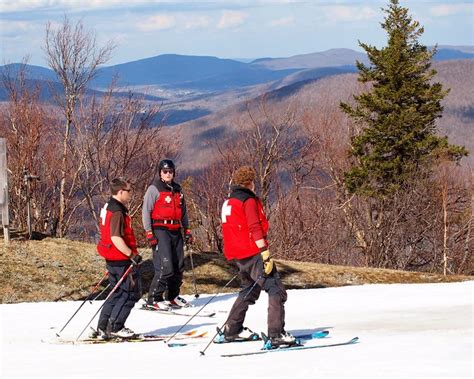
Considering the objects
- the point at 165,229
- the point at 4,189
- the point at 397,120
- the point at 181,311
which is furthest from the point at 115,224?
the point at 397,120

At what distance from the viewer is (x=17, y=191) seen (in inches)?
1062

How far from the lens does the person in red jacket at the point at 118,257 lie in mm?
8453

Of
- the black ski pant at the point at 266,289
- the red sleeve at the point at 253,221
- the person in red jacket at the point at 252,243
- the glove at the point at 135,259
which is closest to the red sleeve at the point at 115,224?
the glove at the point at 135,259

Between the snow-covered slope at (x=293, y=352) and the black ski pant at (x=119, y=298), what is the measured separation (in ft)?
0.84

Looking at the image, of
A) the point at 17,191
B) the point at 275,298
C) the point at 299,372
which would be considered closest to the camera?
the point at 299,372

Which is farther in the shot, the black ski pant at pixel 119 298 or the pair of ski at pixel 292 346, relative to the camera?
the black ski pant at pixel 119 298

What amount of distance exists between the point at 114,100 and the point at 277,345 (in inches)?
947

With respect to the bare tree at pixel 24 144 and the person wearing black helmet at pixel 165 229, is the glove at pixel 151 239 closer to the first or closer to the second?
the person wearing black helmet at pixel 165 229

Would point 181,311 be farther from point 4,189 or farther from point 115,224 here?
point 4,189

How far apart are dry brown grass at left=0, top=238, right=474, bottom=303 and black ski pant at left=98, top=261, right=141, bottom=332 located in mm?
4423

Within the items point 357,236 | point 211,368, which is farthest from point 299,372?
point 357,236

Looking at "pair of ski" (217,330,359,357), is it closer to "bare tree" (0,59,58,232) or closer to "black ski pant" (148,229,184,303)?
"black ski pant" (148,229,184,303)

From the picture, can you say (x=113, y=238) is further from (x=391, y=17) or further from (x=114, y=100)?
(x=391, y=17)

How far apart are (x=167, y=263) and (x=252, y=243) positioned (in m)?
2.97
